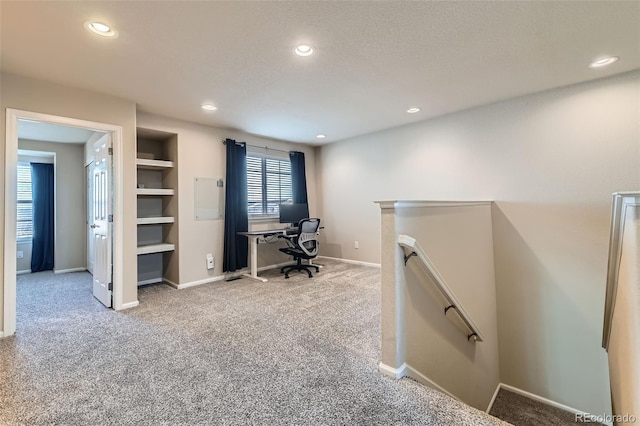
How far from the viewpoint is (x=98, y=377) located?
1.95 m

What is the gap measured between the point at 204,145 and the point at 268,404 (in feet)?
12.9

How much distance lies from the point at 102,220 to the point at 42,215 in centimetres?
325

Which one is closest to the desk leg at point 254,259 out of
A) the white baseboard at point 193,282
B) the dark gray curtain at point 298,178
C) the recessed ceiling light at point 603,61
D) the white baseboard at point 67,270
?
the white baseboard at point 193,282

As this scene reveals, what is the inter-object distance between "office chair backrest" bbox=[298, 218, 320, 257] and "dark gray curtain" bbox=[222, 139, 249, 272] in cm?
104

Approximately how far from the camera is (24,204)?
5.43 m

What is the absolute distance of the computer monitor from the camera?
206 inches

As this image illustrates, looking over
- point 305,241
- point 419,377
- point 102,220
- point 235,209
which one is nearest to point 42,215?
point 102,220

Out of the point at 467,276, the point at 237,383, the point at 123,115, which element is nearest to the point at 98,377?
the point at 237,383

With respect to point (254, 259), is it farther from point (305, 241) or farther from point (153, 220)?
point (153, 220)

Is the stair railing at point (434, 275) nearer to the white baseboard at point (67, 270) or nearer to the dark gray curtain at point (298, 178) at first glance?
the dark gray curtain at point (298, 178)

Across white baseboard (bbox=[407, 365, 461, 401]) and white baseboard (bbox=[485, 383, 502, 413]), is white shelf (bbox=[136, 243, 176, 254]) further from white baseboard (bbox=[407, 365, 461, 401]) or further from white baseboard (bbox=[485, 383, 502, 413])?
white baseboard (bbox=[485, 383, 502, 413])

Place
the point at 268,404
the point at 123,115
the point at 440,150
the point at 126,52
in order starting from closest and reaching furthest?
the point at 268,404 → the point at 126,52 → the point at 123,115 → the point at 440,150

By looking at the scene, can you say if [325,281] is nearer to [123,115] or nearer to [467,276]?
[467,276]

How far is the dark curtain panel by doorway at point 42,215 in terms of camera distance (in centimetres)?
537
